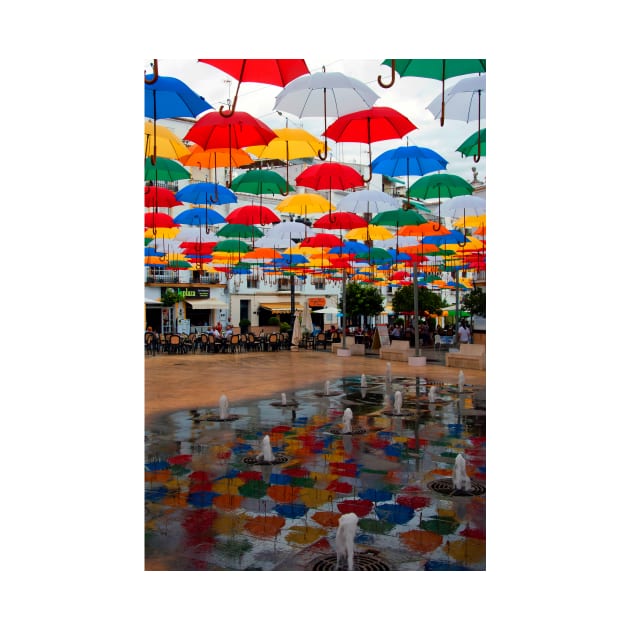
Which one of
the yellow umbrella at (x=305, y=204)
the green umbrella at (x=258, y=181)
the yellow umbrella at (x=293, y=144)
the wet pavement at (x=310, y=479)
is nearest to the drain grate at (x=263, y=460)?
the wet pavement at (x=310, y=479)

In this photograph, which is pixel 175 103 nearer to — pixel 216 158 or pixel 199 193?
pixel 216 158

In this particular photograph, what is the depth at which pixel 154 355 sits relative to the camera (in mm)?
19922

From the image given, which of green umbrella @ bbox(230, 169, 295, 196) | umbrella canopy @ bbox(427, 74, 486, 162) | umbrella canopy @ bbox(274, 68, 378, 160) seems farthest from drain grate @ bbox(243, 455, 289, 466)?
green umbrella @ bbox(230, 169, 295, 196)

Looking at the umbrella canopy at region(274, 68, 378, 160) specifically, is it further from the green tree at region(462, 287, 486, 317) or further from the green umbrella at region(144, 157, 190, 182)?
the green tree at region(462, 287, 486, 317)

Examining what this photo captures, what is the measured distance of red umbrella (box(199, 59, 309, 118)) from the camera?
4.47 meters

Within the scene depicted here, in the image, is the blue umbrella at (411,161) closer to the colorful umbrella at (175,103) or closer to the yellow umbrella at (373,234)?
the colorful umbrella at (175,103)

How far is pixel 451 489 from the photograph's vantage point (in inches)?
231

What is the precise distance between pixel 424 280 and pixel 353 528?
2596cm

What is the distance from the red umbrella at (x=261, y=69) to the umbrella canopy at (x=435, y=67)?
27.9 inches

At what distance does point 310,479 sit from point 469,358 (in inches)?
433

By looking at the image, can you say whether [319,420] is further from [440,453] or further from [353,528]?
[353,528]

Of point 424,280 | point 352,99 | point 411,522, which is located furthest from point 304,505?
point 424,280

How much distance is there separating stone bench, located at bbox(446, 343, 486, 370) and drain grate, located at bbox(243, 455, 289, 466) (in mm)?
10022

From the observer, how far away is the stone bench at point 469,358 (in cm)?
1591
